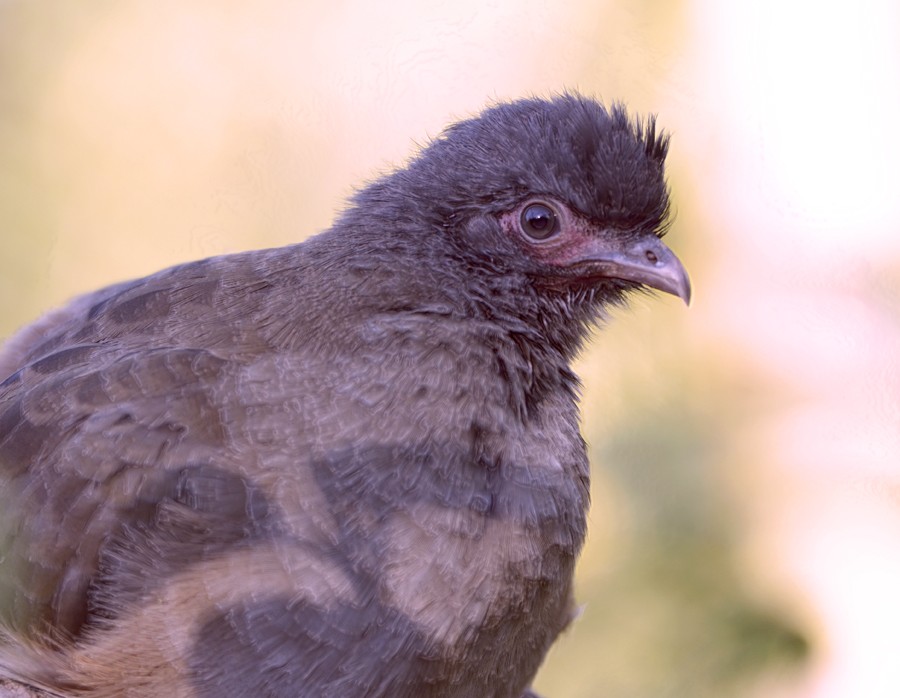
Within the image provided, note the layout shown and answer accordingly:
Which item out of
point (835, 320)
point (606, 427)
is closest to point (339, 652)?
point (606, 427)

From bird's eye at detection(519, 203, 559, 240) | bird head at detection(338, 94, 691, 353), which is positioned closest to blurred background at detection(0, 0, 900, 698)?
bird head at detection(338, 94, 691, 353)

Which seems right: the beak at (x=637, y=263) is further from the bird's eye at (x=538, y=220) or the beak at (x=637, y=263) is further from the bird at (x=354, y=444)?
the bird's eye at (x=538, y=220)

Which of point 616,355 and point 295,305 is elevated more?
point 616,355

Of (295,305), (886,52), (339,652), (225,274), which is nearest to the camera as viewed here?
(339,652)

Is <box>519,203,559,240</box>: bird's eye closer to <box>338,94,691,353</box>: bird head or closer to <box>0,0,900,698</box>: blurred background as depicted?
<box>338,94,691,353</box>: bird head

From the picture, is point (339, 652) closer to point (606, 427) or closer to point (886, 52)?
point (606, 427)

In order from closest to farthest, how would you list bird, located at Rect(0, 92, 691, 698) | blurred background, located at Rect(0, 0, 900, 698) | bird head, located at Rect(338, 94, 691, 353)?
bird, located at Rect(0, 92, 691, 698) < bird head, located at Rect(338, 94, 691, 353) < blurred background, located at Rect(0, 0, 900, 698)

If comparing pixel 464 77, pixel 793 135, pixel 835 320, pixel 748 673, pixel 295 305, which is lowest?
pixel 295 305
